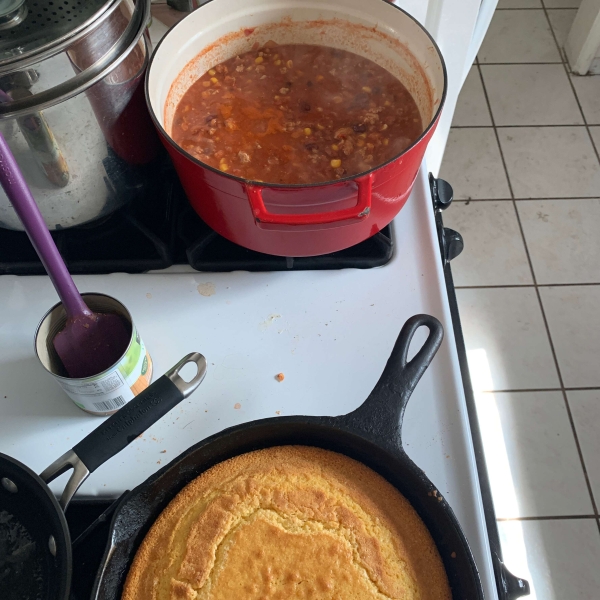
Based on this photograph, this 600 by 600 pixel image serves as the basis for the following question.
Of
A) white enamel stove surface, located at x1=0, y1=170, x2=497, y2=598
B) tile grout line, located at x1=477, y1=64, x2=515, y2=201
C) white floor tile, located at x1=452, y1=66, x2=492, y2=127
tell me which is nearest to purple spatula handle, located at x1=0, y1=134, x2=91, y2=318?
white enamel stove surface, located at x1=0, y1=170, x2=497, y2=598

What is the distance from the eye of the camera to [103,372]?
0.60m

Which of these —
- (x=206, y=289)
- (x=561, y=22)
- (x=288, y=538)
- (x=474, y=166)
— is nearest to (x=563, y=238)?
(x=474, y=166)

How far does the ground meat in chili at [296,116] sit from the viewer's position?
2.49 feet

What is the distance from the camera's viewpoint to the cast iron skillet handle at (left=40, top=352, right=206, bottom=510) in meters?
0.53

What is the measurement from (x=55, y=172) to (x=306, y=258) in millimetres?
336

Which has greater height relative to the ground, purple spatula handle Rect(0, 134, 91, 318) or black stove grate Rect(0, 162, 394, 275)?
purple spatula handle Rect(0, 134, 91, 318)

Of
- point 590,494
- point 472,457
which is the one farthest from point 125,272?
point 590,494

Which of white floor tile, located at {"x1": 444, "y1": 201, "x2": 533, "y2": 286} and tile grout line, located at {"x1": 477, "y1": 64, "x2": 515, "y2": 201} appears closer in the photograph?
white floor tile, located at {"x1": 444, "y1": 201, "x2": 533, "y2": 286}

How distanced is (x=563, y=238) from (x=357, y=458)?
1.47 m

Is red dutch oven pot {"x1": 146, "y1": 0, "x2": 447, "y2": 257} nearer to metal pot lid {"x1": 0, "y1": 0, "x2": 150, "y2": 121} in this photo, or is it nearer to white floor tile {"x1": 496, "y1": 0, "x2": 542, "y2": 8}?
metal pot lid {"x1": 0, "y1": 0, "x2": 150, "y2": 121}

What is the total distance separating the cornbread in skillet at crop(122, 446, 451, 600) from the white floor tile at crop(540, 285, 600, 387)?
1190mm

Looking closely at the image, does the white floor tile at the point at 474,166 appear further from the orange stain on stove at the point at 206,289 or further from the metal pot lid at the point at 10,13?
the metal pot lid at the point at 10,13

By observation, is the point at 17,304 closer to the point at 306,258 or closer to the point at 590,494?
the point at 306,258

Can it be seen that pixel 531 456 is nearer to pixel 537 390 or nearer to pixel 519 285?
pixel 537 390
